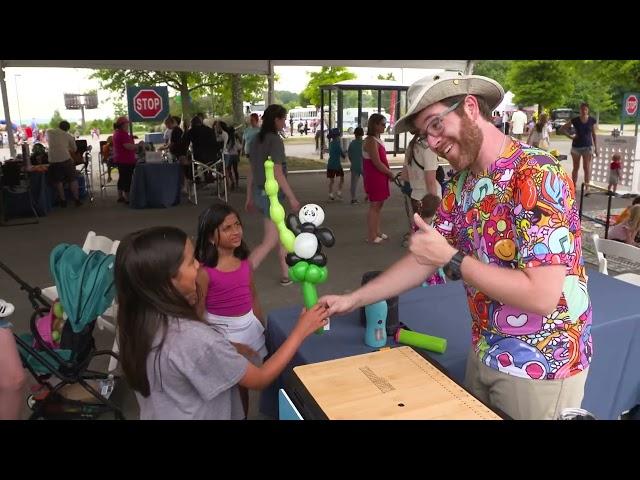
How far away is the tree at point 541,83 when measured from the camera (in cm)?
2950

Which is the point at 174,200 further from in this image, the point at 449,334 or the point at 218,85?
the point at 218,85

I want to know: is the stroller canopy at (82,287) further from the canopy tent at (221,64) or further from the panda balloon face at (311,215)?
the canopy tent at (221,64)

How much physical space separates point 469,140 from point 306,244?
58 cm

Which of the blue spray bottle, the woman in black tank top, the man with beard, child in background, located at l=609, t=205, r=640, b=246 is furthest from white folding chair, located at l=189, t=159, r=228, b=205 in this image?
the man with beard

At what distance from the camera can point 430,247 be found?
1376 millimetres

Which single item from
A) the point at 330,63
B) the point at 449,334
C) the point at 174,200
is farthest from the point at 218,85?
the point at 449,334

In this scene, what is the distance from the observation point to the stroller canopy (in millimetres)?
2678

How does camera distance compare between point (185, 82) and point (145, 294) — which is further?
point (185, 82)

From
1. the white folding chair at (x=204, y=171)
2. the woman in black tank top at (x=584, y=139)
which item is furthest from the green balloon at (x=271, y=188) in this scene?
the woman in black tank top at (x=584, y=139)

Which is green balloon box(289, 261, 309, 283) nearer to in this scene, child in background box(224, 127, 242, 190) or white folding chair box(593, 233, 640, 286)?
white folding chair box(593, 233, 640, 286)

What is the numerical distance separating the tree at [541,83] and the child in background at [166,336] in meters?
30.8

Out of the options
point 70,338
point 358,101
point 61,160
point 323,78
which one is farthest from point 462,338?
point 323,78

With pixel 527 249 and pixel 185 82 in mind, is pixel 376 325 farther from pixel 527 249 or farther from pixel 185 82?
pixel 185 82
